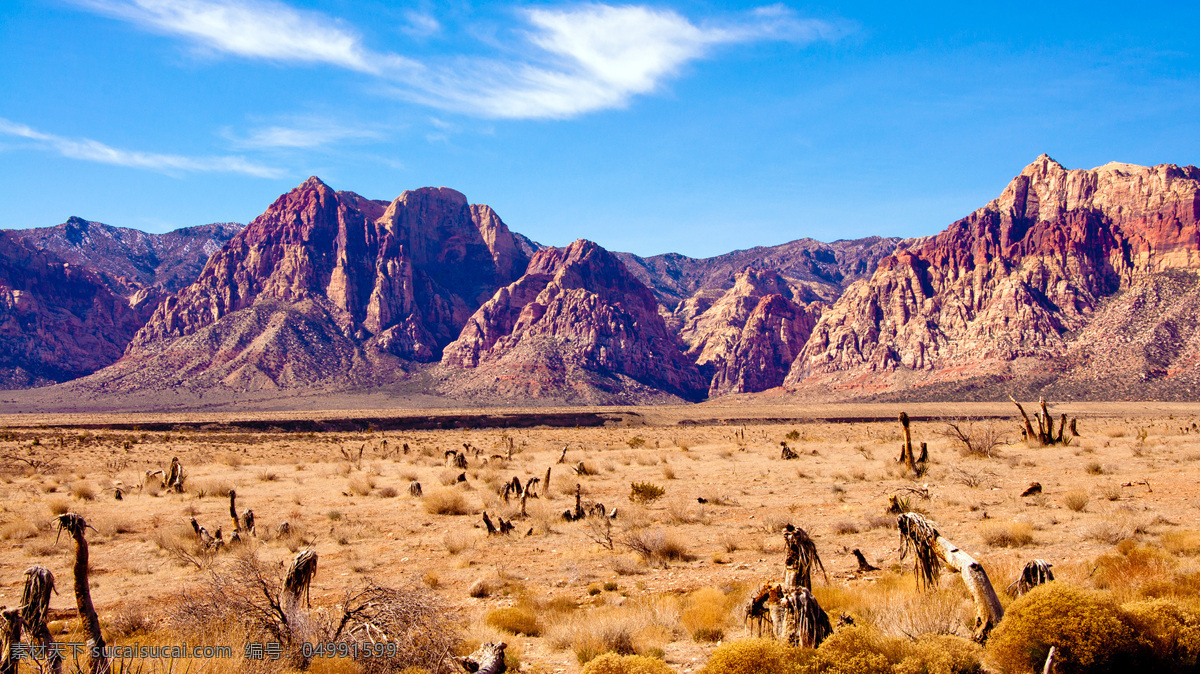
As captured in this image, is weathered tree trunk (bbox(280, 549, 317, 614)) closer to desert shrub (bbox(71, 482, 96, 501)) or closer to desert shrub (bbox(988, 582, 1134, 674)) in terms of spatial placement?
desert shrub (bbox(988, 582, 1134, 674))

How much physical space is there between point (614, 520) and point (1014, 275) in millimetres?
149116

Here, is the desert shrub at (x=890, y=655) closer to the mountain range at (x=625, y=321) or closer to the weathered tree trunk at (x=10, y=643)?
the weathered tree trunk at (x=10, y=643)

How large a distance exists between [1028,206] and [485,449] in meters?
156

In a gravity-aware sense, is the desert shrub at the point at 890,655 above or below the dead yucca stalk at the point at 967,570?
below

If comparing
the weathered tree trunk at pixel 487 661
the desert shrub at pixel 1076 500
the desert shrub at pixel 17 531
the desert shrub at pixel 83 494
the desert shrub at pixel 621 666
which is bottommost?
the desert shrub at pixel 83 494

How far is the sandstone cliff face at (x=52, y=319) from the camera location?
495ft

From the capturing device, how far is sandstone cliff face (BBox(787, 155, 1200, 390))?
5015 inches

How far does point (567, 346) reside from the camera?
159375 millimetres

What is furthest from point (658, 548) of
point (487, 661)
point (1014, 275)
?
point (1014, 275)

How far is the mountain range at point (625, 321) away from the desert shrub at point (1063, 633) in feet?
364

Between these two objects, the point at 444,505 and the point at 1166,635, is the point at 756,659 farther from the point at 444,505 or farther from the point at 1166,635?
the point at 444,505

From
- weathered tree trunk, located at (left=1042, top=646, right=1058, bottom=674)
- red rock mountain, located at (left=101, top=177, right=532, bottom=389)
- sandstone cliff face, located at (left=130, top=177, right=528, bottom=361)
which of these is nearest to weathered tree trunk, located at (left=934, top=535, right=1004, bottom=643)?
weathered tree trunk, located at (left=1042, top=646, right=1058, bottom=674)

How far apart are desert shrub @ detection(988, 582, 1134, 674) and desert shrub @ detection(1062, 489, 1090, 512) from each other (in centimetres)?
1075

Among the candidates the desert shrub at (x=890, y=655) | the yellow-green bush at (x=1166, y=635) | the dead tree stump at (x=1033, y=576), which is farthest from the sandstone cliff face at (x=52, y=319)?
the yellow-green bush at (x=1166, y=635)
